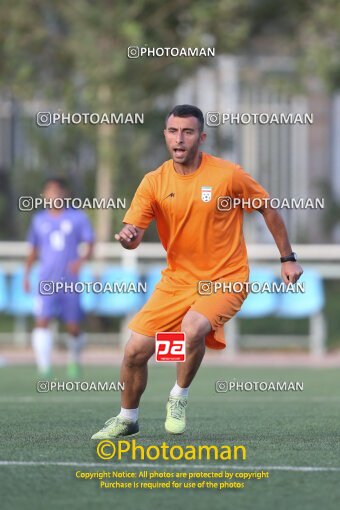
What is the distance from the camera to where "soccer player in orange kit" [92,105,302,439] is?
878 centimetres

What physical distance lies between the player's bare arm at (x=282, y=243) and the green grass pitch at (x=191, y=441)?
43.0 inches

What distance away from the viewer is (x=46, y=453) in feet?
26.7

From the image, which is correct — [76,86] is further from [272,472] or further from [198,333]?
[272,472]

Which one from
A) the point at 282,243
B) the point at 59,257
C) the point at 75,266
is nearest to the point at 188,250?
the point at 282,243

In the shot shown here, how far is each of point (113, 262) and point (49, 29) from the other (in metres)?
4.23

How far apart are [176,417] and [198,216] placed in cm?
136

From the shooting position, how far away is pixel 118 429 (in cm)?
884

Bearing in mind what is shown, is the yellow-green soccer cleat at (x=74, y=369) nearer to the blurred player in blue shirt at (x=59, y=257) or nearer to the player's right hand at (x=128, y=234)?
the blurred player in blue shirt at (x=59, y=257)

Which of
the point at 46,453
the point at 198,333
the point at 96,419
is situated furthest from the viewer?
the point at 96,419

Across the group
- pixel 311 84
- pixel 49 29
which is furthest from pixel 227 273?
pixel 311 84

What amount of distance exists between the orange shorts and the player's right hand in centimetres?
60

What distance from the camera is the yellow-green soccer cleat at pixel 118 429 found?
8789mm

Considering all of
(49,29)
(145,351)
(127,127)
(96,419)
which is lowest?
(96,419)

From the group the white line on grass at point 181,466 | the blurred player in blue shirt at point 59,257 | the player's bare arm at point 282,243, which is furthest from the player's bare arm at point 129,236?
the blurred player in blue shirt at point 59,257
